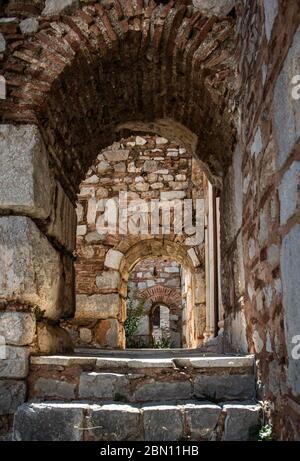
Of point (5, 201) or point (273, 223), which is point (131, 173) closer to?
point (5, 201)

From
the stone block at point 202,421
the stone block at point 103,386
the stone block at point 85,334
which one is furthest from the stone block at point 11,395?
the stone block at point 85,334

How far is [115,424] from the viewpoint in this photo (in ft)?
7.47

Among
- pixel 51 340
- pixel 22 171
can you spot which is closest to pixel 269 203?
pixel 22 171

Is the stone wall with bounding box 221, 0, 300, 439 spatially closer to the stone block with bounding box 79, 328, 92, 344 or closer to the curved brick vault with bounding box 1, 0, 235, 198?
the curved brick vault with bounding box 1, 0, 235, 198

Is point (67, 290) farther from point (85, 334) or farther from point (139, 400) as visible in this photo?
point (85, 334)

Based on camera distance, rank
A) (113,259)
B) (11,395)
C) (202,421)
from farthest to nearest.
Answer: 1. (113,259)
2. (11,395)
3. (202,421)

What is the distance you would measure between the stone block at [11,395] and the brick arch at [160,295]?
10825mm

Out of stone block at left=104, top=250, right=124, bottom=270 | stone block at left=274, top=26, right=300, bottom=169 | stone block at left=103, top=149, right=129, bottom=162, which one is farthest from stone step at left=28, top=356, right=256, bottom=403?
stone block at left=103, top=149, right=129, bottom=162

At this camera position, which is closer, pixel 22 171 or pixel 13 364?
pixel 13 364

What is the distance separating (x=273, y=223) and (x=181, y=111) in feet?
6.39

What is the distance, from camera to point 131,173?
316 inches

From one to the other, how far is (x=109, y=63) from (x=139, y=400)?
221cm

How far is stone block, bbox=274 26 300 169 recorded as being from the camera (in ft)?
5.39

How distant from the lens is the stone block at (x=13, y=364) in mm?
2498
